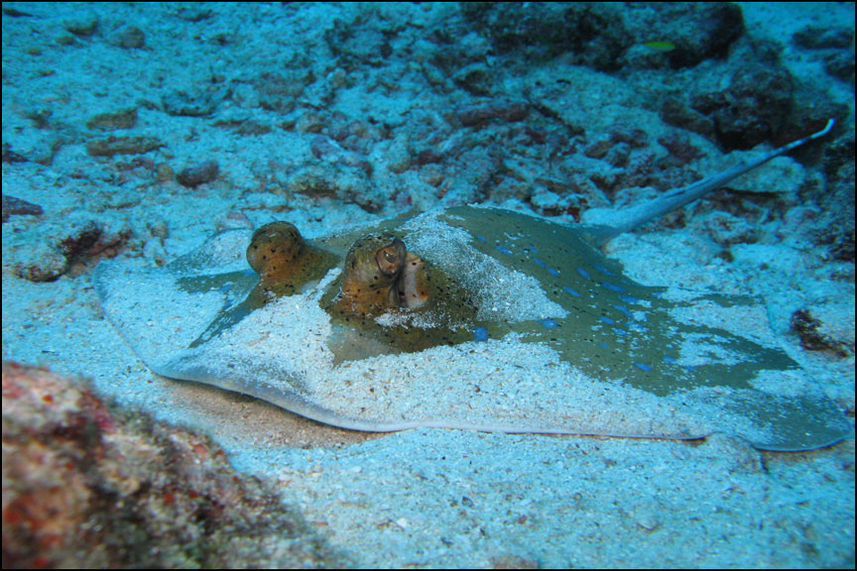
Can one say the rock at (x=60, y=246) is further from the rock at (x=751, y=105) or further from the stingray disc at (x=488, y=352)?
the rock at (x=751, y=105)

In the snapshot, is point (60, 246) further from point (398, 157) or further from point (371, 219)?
point (398, 157)

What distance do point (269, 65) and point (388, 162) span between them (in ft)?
9.11

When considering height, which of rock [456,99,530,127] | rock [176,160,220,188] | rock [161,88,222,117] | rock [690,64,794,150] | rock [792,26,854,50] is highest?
rock [792,26,854,50]

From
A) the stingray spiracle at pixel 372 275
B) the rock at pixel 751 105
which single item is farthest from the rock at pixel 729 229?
the stingray spiracle at pixel 372 275

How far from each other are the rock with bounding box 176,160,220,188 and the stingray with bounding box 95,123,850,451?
2.03 metres

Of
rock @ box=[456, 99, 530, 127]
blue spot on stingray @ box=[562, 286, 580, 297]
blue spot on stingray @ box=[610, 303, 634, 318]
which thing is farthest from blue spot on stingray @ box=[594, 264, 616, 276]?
rock @ box=[456, 99, 530, 127]

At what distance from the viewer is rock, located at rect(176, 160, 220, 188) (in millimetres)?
5473

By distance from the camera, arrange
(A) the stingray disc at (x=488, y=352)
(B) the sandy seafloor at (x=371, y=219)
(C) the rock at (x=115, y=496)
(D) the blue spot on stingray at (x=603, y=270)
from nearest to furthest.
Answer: (C) the rock at (x=115, y=496) → (B) the sandy seafloor at (x=371, y=219) → (A) the stingray disc at (x=488, y=352) → (D) the blue spot on stingray at (x=603, y=270)

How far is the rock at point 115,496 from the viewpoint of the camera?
1.10 metres

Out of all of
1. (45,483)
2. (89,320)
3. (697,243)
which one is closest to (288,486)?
(45,483)

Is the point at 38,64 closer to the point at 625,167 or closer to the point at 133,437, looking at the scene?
the point at 133,437

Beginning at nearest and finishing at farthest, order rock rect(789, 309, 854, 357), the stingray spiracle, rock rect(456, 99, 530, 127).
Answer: the stingray spiracle → rock rect(789, 309, 854, 357) → rock rect(456, 99, 530, 127)

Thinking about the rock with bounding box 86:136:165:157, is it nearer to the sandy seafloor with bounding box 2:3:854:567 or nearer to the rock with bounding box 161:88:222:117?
the sandy seafloor with bounding box 2:3:854:567

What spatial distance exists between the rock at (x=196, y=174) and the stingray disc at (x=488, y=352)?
7.03 feet
